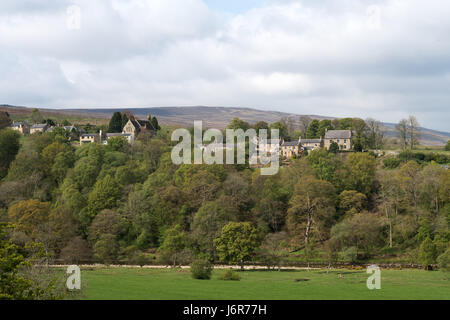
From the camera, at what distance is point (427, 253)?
5909 cm

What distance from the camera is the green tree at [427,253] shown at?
59.0m

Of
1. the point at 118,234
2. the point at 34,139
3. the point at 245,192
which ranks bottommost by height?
the point at 118,234

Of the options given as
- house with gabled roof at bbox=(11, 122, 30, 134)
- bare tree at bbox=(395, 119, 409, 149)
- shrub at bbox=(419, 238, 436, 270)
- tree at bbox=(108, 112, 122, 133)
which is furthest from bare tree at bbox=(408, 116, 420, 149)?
house with gabled roof at bbox=(11, 122, 30, 134)

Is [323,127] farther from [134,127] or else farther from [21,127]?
[21,127]

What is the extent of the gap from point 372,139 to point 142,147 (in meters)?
50.3

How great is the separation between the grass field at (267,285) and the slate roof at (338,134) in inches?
2083

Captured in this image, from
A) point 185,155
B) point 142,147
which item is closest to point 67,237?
point 185,155

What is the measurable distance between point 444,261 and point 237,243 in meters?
24.6

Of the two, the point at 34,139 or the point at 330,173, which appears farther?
the point at 34,139

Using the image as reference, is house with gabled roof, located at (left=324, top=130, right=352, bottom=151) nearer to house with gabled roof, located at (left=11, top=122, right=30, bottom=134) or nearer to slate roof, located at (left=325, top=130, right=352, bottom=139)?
slate roof, located at (left=325, top=130, right=352, bottom=139)

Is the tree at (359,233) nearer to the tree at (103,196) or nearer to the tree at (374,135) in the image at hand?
the tree at (103,196)

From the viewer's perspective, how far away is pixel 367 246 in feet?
226

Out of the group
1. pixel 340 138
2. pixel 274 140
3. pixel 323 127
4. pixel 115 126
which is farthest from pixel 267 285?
pixel 115 126
